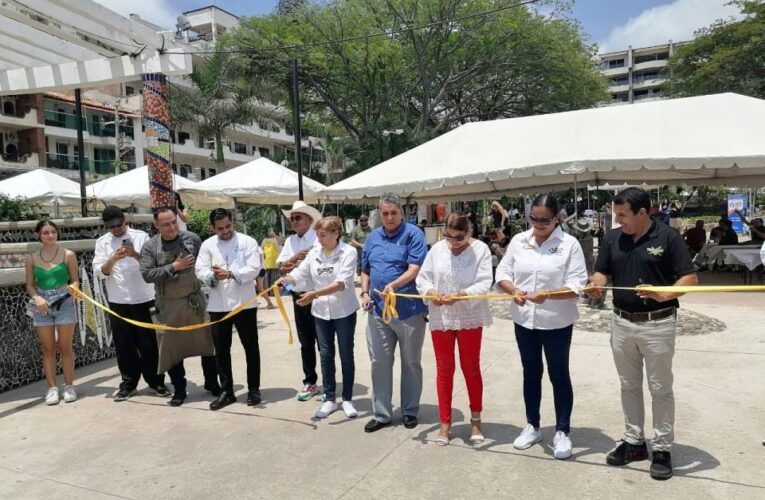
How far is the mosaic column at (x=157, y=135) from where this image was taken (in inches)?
287

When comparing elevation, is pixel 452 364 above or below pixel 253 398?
above

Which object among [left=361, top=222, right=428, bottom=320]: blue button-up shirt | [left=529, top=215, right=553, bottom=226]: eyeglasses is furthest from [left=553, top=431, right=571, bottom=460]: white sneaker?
[left=529, top=215, right=553, bottom=226]: eyeglasses

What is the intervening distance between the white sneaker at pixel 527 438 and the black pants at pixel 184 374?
2.84 metres

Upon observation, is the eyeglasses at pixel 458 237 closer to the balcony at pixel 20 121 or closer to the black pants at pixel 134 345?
the black pants at pixel 134 345

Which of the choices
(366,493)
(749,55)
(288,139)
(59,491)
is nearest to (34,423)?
(59,491)

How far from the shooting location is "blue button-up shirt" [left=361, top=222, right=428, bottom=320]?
417cm

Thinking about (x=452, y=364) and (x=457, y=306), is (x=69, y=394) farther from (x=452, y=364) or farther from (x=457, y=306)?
(x=457, y=306)

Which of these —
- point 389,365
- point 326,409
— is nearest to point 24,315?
point 326,409

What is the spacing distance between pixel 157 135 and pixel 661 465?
6513mm

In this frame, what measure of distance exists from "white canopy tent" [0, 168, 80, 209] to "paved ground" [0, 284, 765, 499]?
9.49 meters

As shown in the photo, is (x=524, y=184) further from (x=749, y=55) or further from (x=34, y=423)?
(x=749, y=55)

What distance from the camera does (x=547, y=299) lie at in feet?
11.8

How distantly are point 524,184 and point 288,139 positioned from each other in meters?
46.3

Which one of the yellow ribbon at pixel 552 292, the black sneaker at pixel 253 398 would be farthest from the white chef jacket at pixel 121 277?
the yellow ribbon at pixel 552 292
